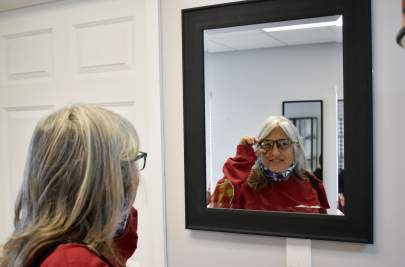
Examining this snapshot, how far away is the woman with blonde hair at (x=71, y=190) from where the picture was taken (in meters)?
0.63

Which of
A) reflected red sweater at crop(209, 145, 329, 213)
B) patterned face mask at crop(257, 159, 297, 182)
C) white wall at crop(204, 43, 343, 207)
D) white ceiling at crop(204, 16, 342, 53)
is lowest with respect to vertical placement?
reflected red sweater at crop(209, 145, 329, 213)

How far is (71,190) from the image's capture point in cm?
65

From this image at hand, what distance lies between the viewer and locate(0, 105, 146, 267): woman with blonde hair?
63cm

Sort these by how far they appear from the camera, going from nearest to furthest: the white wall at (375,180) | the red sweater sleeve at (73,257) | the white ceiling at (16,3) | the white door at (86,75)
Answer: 1. the red sweater sleeve at (73,257)
2. the white wall at (375,180)
3. the white door at (86,75)
4. the white ceiling at (16,3)

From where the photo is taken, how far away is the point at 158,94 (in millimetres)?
1310

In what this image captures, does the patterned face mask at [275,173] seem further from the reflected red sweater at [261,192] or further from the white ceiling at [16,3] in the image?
the white ceiling at [16,3]

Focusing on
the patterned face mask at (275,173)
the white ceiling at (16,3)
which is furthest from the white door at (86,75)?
the patterned face mask at (275,173)

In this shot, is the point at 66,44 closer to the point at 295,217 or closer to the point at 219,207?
the point at 219,207

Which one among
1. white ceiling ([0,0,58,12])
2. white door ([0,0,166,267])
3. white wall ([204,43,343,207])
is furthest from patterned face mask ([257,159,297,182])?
white ceiling ([0,0,58,12])

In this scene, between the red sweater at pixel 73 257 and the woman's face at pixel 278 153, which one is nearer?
the red sweater at pixel 73 257

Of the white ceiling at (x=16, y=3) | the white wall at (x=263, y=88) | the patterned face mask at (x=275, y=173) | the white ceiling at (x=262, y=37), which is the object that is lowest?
the patterned face mask at (x=275, y=173)

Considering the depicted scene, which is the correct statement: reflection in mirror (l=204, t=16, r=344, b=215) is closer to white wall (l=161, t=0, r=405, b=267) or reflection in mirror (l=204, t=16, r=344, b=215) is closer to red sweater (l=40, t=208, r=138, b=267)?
white wall (l=161, t=0, r=405, b=267)

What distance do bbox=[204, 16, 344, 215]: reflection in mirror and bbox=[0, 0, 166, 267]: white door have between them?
0.72ft

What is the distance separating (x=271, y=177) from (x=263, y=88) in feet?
0.98
